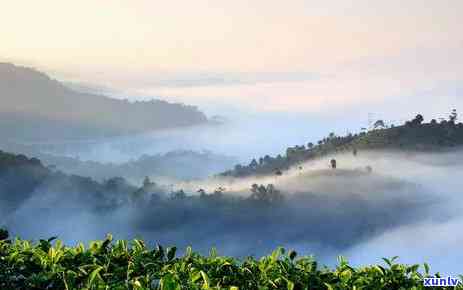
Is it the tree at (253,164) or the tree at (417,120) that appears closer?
the tree at (417,120)

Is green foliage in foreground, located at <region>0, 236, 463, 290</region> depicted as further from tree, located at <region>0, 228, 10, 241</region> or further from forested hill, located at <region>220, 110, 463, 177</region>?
forested hill, located at <region>220, 110, 463, 177</region>

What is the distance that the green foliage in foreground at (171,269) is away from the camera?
13.6 feet

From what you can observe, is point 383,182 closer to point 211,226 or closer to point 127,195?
point 211,226

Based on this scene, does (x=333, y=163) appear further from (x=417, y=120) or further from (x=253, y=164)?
(x=253, y=164)

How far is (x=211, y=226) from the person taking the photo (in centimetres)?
12912

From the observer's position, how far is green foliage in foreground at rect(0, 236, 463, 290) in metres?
4.15

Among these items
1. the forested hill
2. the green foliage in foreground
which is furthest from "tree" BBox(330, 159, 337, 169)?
the green foliage in foreground

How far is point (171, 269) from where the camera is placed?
434cm

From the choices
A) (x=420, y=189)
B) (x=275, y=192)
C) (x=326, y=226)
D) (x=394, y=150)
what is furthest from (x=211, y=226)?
(x=420, y=189)

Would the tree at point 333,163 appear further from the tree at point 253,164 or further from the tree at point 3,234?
the tree at point 3,234

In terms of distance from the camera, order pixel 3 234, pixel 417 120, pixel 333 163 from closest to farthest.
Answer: pixel 3 234
pixel 417 120
pixel 333 163

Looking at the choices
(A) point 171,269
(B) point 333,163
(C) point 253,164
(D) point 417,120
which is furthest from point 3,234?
(C) point 253,164

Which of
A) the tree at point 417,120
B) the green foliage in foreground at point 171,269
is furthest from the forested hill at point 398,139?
the green foliage in foreground at point 171,269

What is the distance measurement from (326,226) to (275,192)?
54.3ft
